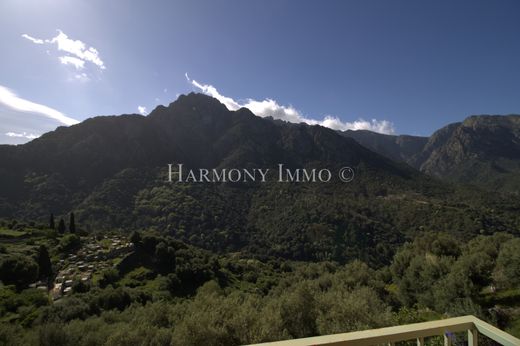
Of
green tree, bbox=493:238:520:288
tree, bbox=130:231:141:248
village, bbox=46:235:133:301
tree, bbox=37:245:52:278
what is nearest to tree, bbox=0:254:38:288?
tree, bbox=37:245:52:278

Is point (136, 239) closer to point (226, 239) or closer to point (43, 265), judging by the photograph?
point (43, 265)

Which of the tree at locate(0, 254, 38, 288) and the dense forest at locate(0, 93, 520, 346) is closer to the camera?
the dense forest at locate(0, 93, 520, 346)

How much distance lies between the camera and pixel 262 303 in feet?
60.8

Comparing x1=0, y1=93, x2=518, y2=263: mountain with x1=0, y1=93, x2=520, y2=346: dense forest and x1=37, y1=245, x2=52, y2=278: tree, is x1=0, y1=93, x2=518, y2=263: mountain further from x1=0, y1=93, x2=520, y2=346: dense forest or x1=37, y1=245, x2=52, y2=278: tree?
x1=37, y1=245, x2=52, y2=278: tree

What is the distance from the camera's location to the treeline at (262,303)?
490 inches

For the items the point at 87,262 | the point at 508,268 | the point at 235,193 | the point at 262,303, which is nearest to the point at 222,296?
the point at 262,303

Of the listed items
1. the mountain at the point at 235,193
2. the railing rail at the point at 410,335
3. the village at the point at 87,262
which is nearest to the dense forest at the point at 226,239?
the village at the point at 87,262

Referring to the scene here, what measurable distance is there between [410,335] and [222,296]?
60.0 feet

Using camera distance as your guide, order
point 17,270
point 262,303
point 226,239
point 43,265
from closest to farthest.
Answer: point 262,303 → point 17,270 → point 43,265 → point 226,239

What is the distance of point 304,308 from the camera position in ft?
49.6

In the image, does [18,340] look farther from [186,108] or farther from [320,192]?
[186,108]

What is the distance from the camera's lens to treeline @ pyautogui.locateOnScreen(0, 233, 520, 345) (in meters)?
12.5

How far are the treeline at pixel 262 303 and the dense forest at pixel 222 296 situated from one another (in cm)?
7

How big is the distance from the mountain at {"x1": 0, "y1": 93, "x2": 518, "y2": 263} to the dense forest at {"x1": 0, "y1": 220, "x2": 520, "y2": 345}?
1185 inches
